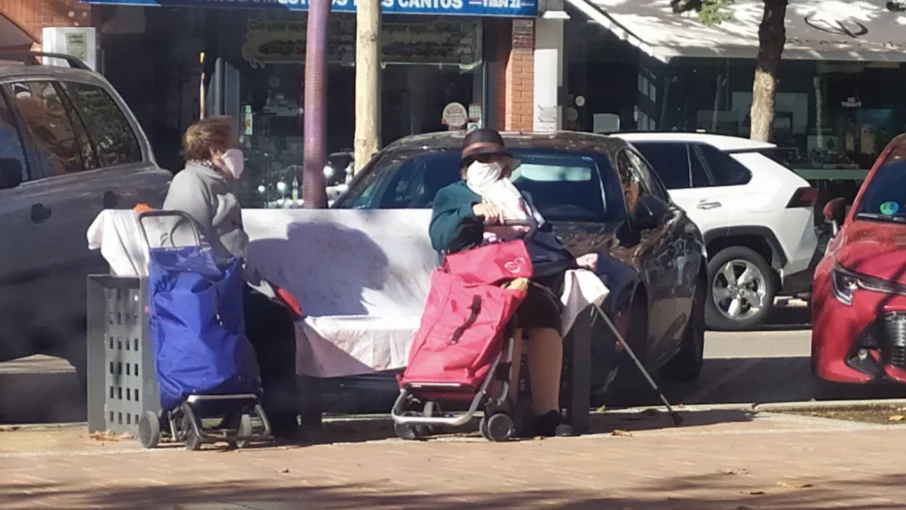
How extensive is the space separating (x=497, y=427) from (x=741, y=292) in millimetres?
7224

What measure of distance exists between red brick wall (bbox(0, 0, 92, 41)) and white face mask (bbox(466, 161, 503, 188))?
11.0 metres

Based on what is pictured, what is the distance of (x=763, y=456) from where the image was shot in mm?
7598

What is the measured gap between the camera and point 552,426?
27.0 feet

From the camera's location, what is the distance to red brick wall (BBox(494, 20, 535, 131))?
19750 mm

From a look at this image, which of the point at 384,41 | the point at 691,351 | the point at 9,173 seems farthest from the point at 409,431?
the point at 384,41

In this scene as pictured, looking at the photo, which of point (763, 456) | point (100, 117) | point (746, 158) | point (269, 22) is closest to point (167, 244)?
point (100, 117)

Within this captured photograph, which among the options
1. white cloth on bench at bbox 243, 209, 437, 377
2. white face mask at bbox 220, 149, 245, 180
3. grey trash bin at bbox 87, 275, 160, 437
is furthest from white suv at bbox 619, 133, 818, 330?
grey trash bin at bbox 87, 275, 160, 437

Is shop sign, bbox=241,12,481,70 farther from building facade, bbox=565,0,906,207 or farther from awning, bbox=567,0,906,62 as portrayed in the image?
awning, bbox=567,0,906,62

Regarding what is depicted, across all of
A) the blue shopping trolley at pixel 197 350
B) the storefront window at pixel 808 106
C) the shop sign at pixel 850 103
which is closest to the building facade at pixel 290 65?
the storefront window at pixel 808 106

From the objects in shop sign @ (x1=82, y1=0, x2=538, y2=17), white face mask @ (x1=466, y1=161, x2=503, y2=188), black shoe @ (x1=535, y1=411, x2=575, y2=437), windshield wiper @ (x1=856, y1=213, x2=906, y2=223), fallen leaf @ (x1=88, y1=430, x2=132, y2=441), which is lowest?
fallen leaf @ (x1=88, y1=430, x2=132, y2=441)

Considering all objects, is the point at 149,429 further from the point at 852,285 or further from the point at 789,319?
the point at 789,319

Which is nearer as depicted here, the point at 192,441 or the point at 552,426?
the point at 192,441

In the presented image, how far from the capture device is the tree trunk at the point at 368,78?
1273 centimetres

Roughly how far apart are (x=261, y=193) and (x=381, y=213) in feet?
34.0
